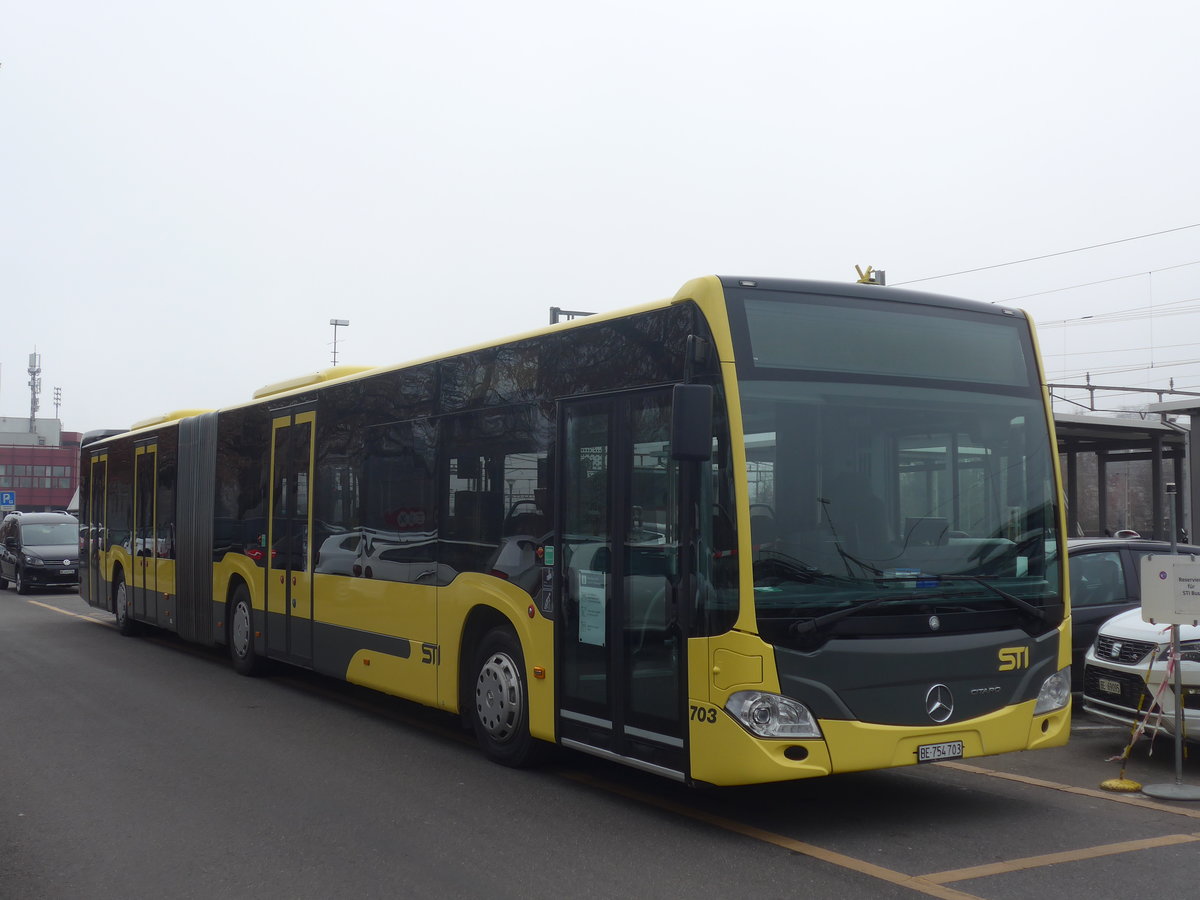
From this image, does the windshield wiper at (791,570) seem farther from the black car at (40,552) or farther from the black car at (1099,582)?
the black car at (40,552)

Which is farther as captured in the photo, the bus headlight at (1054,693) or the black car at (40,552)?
the black car at (40,552)

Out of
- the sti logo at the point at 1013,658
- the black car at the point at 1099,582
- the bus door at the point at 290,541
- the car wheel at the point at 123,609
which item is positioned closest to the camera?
the sti logo at the point at 1013,658

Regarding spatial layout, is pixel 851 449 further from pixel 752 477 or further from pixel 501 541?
pixel 501 541

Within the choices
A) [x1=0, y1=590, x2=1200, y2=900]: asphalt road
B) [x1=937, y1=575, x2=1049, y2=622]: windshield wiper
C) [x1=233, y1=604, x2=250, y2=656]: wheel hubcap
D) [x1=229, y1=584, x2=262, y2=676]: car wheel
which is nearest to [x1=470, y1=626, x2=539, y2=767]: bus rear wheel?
[x1=0, y1=590, x2=1200, y2=900]: asphalt road

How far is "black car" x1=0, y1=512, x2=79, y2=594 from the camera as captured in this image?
2988cm

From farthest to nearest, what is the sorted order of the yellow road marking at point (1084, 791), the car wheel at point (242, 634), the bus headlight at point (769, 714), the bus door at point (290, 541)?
1. the car wheel at point (242, 634)
2. the bus door at point (290, 541)
3. the yellow road marking at point (1084, 791)
4. the bus headlight at point (769, 714)

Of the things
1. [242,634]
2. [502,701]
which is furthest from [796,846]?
[242,634]

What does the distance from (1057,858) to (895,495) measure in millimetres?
1998

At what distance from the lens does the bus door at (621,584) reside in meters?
6.75

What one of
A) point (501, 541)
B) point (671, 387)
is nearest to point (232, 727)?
point (501, 541)

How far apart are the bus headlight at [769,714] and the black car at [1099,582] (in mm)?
5099

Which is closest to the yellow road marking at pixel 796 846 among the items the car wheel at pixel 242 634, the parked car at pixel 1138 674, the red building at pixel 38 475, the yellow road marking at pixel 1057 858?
the yellow road marking at pixel 1057 858

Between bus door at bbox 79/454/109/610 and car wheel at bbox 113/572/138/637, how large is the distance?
0.76m

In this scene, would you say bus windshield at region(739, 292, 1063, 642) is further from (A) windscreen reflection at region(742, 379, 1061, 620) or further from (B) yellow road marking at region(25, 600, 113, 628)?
(B) yellow road marking at region(25, 600, 113, 628)
